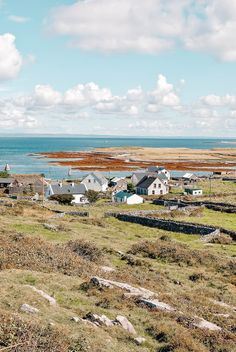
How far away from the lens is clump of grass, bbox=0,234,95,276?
22109 millimetres

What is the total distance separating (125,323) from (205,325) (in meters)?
3.16

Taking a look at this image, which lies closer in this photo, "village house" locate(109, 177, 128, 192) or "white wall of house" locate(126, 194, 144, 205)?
"white wall of house" locate(126, 194, 144, 205)

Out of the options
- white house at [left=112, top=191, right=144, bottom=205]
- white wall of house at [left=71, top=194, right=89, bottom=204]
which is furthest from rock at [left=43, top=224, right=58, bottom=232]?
white wall of house at [left=71, top=194, right=89, bottom=204]

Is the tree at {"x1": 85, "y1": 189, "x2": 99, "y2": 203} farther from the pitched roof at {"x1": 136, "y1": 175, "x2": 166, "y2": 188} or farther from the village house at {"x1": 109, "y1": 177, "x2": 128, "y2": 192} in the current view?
the village house at {"x1": 109, "y1": 177, "x2": 128, "y2": 192}

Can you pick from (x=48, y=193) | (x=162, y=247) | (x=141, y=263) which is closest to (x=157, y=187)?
(x=48, y=193)

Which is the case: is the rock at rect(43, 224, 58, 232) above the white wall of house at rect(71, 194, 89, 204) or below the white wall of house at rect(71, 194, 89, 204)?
above

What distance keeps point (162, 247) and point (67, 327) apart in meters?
19.9

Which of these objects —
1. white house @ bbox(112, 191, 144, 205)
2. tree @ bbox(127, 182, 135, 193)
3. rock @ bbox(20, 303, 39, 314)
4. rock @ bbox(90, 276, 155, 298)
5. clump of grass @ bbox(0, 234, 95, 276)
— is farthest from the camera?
tree @ bbox(127, 182, 135, 193)

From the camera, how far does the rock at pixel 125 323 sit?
14859mm

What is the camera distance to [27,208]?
5350 centimetres

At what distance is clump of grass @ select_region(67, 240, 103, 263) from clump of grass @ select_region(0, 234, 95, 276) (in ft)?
3.58

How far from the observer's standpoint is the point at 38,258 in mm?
23531

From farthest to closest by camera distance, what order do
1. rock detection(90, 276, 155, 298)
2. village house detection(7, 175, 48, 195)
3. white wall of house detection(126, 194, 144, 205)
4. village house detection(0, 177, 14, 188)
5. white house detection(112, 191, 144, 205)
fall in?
village house detection(0, 177, 14, 188)
village house detection(7, 175, 48, 195)
white house detection(112, 191, 144, 205)
white wall of house detection(126, 194, 144, 205)
rock detection(90, 276, 155, 298)

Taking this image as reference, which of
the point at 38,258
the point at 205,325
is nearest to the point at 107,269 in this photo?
the point at 38,258
